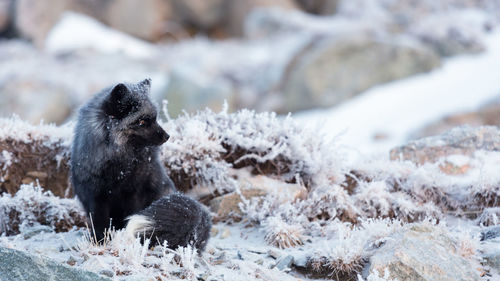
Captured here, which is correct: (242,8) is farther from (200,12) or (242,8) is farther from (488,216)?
(488,216)

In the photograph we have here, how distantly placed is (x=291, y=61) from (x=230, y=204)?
11.5 meters

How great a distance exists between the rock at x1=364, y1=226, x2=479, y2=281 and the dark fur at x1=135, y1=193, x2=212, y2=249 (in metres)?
1.27

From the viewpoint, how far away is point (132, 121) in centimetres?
439

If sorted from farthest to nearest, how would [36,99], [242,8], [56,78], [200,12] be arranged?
[200,12], [242,8], [56,78], [36,99]

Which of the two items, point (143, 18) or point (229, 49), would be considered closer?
point (229, 49)

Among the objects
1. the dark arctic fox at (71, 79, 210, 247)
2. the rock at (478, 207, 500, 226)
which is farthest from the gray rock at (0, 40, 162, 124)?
the rock at (478, 207, 500, 226)

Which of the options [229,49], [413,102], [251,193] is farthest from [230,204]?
[229,49]

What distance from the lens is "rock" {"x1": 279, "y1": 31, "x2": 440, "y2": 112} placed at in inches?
611

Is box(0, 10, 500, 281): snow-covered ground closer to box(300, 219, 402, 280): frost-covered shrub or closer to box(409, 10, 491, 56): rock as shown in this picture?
box(300, 219, 402, 280): frost-covered shrub

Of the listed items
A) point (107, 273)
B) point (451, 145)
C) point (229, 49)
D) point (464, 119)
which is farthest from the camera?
point (229, 49)

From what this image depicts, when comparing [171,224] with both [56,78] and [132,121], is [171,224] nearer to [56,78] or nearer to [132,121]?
[132,121]

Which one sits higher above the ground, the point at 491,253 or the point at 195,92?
the point at 195,92

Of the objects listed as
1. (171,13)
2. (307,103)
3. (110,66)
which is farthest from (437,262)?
(171,13)

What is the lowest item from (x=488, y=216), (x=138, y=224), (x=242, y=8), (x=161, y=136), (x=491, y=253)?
(x=488, y=216)
